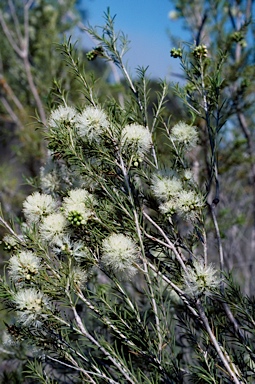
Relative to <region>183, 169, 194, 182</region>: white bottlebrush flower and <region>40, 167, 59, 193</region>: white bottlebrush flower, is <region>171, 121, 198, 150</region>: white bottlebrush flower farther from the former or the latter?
<region>40, 167, 59, 193</region>: white bottlebrush flower

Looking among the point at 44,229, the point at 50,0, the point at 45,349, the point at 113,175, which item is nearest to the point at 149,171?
the point at 113,175

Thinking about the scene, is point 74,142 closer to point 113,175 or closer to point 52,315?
point 113,175

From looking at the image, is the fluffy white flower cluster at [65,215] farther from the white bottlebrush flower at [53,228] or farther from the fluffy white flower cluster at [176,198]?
the fluffy white flower cluster at [176,198]

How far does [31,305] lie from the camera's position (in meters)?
0.62

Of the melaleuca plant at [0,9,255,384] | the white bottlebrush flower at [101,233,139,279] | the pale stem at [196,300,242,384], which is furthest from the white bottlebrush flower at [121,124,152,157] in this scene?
the pale stem at [196,300,242,384]

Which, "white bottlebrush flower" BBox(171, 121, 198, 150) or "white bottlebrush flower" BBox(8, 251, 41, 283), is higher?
"white bottlebrush flower" BBox(171, 121, 198, 150)

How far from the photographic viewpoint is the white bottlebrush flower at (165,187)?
686 millimetres

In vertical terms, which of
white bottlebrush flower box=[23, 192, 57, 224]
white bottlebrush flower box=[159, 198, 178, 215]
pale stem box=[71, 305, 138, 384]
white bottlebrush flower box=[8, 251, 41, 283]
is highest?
white bottlebrush flower box=[159, 198, 178, 215]

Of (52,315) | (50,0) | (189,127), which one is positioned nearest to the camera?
(52,315)

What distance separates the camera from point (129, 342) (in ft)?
2.16

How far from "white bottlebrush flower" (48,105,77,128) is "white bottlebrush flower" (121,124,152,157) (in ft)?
0.30

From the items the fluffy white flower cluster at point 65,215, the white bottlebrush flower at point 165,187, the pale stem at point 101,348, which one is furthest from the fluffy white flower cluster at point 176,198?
the pale stem at point 101,348

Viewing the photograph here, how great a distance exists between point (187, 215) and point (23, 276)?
0.86ft

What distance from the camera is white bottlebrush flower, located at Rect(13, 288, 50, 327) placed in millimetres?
617
